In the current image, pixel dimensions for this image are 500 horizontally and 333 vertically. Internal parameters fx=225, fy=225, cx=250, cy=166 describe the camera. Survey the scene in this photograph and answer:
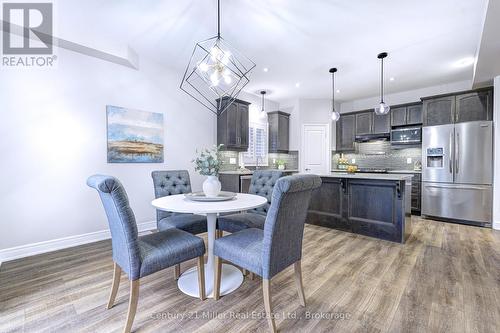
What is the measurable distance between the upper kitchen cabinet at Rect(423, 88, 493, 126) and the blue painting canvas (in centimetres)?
522

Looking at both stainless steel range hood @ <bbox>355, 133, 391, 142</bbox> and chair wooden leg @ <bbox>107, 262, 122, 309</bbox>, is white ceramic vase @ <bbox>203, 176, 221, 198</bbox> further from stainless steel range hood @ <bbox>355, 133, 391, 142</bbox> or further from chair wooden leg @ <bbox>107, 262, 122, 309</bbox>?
stainless steel range hood @ <bbox>355, 133, 391, 142</bbox>

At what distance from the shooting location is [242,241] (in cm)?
175

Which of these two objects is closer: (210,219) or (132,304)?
(132,304)

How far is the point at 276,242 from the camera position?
1.49m

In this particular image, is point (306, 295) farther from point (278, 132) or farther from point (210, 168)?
point (278, 132)

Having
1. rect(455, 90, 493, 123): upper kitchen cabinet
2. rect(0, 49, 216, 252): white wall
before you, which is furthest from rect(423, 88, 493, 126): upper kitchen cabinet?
rect(0, 49, 216, 252): white wall

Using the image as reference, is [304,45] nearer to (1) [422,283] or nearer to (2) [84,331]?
(1) [422,283]

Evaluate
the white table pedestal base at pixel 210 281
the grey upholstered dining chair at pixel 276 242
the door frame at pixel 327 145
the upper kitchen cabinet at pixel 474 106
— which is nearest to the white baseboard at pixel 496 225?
the upper kitchen cabinet at pixel 474 106

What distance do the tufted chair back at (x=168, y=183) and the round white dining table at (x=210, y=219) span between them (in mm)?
574

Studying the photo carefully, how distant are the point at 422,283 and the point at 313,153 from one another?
4.16 metres

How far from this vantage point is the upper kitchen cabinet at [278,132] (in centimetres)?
579

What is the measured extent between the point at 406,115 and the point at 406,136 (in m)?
0.48
